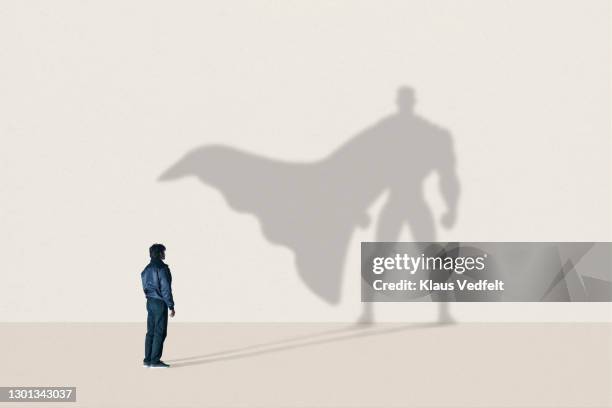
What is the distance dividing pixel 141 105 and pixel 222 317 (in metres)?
3.51

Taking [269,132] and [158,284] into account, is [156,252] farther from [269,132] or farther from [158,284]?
[269,132]

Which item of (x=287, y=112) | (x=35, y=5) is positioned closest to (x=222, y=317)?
(x=287, y=112)

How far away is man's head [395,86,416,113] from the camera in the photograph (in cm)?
1584

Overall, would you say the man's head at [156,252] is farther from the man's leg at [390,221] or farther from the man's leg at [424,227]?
the man's leg at [424,227]
